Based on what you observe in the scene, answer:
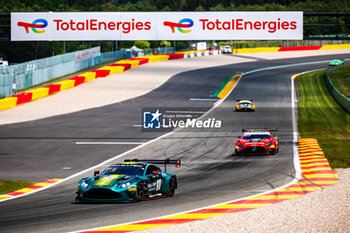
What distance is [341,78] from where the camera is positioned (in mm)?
69062

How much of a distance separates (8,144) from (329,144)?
53.1 ft

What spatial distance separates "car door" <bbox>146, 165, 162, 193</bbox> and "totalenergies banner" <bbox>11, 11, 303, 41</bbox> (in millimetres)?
55404

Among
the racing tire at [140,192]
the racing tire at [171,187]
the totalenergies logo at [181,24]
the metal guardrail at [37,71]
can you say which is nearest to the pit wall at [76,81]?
the metal guardrail at [37,71]

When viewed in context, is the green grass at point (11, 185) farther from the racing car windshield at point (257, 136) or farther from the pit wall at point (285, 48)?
the pit wall at point (285, 48)

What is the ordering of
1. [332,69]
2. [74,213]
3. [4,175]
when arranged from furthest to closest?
[332,69], [4,175], [74,213]

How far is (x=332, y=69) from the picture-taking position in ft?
252

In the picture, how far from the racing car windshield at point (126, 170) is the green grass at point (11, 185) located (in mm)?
4037

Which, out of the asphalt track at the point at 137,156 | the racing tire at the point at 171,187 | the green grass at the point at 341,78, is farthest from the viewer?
the green grass at the point at 341,78

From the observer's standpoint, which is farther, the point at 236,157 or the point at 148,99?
the point at 148,99

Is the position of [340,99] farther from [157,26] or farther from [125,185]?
[125,185]

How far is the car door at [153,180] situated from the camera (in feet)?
62.7

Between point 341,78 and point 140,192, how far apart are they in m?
54.2

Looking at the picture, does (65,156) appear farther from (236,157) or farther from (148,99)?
(148,99)

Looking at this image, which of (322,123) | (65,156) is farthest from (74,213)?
(322,123)
